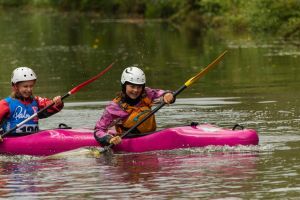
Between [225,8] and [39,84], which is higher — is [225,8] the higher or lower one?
the higher one

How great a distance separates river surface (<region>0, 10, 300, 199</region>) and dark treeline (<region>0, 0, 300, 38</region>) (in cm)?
158

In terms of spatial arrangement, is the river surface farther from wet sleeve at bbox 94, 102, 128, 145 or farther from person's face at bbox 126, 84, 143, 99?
person's face at bbox 126, 84, 143, 99

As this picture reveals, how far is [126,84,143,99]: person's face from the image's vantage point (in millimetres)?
13538

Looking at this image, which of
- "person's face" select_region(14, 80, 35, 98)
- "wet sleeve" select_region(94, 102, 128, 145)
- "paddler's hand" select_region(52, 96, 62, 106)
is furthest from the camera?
"paddler's hand" select_region(52, 96, 62, 106)

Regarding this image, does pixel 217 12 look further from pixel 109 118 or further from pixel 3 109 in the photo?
pixel 109 118

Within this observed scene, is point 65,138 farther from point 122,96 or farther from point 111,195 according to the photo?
point 111,195

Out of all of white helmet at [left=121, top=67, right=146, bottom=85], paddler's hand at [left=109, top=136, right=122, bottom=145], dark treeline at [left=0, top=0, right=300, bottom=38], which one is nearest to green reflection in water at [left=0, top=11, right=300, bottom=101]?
dark treeline at [left=0, top=0, right=300, bottom=38]

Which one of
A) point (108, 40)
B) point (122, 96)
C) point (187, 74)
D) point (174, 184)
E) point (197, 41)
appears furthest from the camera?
point (108, 40)

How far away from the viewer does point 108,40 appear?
145 feet

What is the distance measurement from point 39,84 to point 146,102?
10523 mm

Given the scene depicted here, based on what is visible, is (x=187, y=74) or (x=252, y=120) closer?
(x=252, y=120)

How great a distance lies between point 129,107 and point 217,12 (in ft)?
124

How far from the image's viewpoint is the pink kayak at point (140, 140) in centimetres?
1321

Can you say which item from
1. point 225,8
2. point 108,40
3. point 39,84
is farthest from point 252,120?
point 225,8
